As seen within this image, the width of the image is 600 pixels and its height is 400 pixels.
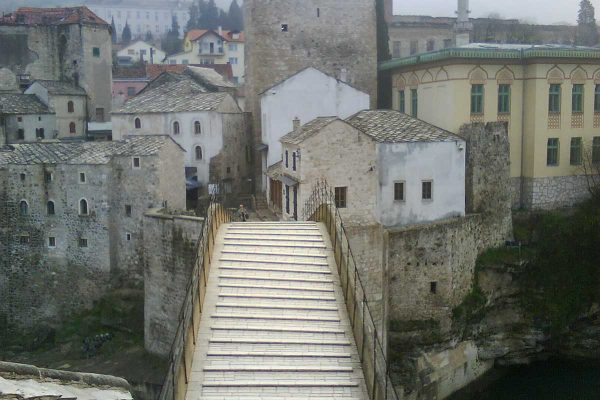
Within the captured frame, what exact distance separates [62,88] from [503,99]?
25.0 metres

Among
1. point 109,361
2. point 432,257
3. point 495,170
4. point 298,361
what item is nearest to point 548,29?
point 495,170

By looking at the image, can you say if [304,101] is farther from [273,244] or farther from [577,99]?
[273,244]

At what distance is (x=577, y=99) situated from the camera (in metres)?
30.2

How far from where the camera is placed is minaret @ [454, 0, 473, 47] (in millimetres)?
33500

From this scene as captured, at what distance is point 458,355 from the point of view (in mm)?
27453

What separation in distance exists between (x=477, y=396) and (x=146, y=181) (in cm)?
1551

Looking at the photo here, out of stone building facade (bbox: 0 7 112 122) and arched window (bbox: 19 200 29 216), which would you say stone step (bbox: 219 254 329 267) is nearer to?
arched window (bbox: 19 200 29 216)

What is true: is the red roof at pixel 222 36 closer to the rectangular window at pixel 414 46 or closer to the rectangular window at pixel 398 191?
the rectangular window at pixel 414 46

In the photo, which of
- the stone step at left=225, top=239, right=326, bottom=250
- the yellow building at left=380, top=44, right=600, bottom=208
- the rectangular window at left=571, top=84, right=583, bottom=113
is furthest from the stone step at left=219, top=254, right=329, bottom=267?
the rectangular window at left=571, top=84, right=583, bottom=113

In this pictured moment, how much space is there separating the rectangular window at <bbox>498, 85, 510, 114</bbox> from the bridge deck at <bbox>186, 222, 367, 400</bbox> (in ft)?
46.9

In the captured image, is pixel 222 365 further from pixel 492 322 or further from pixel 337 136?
pixel 492 322

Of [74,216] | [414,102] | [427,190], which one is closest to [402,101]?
[414,102]

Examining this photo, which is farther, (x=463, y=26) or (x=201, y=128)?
(x=463, y=26)

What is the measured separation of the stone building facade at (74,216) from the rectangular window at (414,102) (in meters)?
10.4
